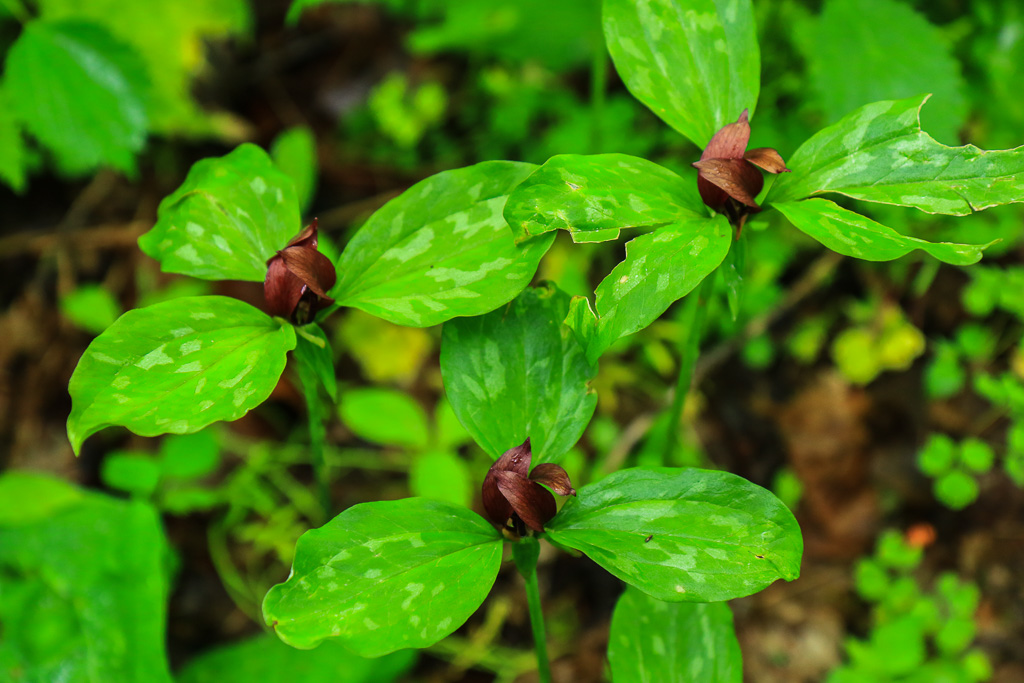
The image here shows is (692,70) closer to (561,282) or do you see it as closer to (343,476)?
(561,282)

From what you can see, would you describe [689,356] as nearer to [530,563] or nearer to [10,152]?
[530,563]

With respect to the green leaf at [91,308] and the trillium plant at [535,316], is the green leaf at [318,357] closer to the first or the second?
the trillium plant at [535,316]

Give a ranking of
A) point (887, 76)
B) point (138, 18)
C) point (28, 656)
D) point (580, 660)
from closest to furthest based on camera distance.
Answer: point (28, 656) → point (887, 76) → point (580, 660) → point (138, 18)

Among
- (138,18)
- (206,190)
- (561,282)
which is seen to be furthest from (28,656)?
(138,18)

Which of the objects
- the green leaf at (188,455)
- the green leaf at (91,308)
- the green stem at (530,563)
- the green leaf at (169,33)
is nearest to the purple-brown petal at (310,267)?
the green stem at (530,563)

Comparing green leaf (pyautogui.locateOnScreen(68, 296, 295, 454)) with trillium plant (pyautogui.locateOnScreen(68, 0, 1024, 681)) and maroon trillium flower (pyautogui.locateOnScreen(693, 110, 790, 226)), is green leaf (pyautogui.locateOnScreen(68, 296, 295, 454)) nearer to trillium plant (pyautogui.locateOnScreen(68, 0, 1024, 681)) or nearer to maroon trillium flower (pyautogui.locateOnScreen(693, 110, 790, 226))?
trillium plant (pyautogui.locateOnScreen(68, 0, 1024, 681))

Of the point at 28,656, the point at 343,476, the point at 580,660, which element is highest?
the point at 28,656
